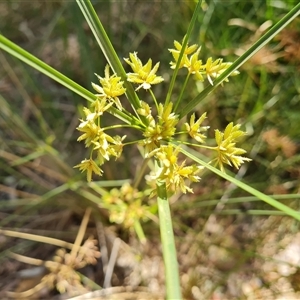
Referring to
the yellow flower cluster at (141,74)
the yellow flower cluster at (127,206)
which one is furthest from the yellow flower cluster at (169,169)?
the yellow flower cluster at (127,206)

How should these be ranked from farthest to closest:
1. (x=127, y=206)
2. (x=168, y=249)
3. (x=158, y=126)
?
(x=127, y=206)
(x=158, y=126)
(x=168, y=249)

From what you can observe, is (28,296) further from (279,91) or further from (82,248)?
(279,91)

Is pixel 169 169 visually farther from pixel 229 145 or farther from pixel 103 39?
pixel 103 39

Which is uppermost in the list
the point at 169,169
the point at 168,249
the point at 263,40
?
the point at 263,40

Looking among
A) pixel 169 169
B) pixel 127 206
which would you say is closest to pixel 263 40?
pixel 169 169

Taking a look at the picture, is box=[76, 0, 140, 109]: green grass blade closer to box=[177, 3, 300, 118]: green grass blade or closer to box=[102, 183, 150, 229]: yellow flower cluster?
box=[177, 3, 300, 118]: green grass blade

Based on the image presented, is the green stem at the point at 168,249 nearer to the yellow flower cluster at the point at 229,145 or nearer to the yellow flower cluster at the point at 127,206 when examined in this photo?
the yellow flower cluster at the point at 229,145

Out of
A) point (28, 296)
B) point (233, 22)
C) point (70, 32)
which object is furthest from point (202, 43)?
point (28, 296)
